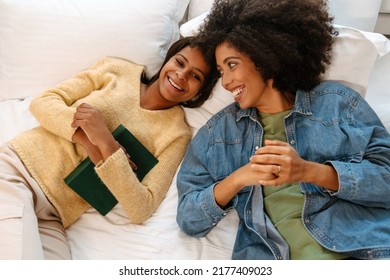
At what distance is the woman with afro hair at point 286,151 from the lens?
89 centimetres

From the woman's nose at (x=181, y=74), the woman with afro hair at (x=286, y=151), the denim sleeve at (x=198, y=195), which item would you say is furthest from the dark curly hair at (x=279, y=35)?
the denim sleeve at (x=198, y=195)

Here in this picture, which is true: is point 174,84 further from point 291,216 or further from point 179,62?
point 291,216

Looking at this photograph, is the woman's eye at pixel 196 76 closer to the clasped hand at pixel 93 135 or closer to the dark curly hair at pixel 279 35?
the dark curly hair at pixel 279 35

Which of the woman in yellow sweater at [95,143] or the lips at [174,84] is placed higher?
the lips at [174,84]

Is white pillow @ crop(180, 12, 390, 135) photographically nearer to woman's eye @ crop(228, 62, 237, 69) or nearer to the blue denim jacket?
the blue denim jacket

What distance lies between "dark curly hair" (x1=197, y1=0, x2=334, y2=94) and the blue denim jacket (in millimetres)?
57

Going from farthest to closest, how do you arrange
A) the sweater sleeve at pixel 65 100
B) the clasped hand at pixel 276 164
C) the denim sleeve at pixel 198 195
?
the sweater sleeve at pixel 65 100 < the denim sleeve at pixel 198 195 < the clasped hand at pixel 276 164

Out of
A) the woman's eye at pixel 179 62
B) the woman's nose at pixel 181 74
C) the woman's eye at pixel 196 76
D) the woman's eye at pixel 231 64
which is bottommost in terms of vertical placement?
the woman's eye at pixel 196 76

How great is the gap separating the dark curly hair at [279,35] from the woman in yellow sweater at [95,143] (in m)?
0.11

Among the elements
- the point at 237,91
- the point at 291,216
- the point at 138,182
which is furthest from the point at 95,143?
the point at 291,216

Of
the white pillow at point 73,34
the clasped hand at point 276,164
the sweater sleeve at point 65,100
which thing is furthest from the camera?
the white pillow at point 73,34

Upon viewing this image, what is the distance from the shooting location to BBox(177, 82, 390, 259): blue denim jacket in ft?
2.94

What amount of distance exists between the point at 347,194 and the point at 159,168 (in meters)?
0.46

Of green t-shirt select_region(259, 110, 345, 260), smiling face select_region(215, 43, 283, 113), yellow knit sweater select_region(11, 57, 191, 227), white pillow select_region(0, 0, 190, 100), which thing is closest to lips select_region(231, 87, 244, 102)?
smiling face select_region(215, 43, 283, 113)
